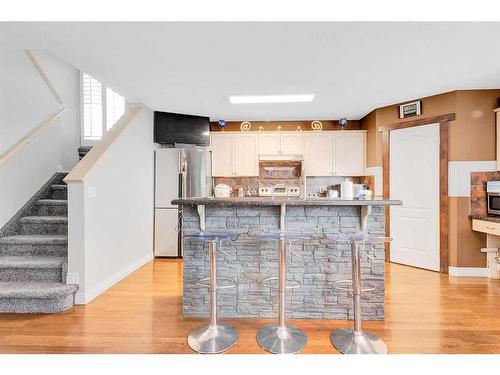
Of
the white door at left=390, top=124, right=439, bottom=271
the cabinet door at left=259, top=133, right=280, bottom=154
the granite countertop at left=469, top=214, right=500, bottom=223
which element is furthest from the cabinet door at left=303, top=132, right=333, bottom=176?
the granite countertop at left=469, top=214, right=500, bottom=223

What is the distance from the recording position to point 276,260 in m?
2.69

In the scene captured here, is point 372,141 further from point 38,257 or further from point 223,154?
point 38,257

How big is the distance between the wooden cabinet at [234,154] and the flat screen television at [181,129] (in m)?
0.28

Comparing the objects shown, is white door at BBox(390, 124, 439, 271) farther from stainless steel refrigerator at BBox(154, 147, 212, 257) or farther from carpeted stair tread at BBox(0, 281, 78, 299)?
carpeted stair tread at BBox(0, 281, 78, 299)

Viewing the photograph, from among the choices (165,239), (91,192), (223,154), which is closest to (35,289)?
(91,192)

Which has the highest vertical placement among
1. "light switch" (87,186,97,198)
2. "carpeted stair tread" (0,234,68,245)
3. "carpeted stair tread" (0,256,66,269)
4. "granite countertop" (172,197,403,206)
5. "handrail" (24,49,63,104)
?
"handrail" (24,49,63,104)

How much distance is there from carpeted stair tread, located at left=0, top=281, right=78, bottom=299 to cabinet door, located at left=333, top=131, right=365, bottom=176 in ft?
14.6

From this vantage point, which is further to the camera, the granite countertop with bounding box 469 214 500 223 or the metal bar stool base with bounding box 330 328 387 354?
Result: the granite countertop with bounding box 469 214 500 223

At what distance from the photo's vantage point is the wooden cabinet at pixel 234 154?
212 inches

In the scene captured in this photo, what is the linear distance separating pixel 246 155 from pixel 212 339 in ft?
11.9

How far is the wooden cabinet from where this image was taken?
5.38m
